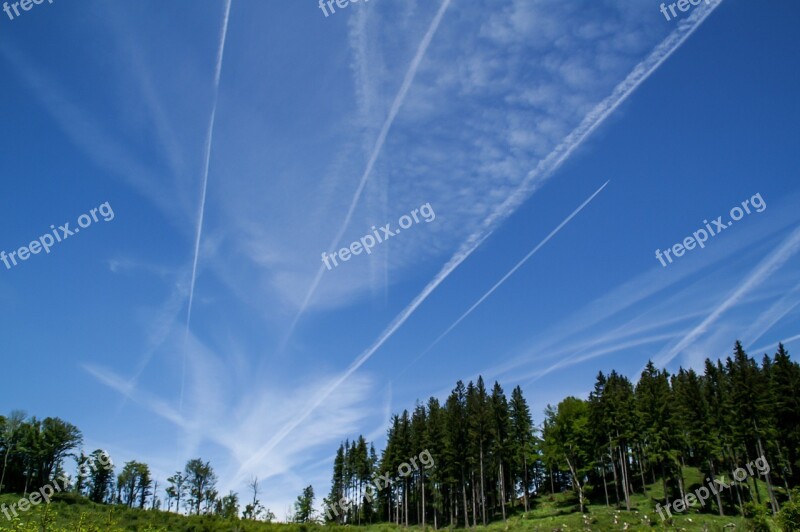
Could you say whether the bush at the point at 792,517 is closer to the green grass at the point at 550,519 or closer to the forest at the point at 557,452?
the green grass at the point at 550,519

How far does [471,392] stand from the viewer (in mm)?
82062

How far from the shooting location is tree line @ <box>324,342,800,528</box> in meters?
59.0

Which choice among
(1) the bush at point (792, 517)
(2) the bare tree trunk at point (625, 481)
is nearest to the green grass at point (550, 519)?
(2) the bare tree trunk at point (625, 481)

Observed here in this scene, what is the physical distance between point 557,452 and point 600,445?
23.4 feet

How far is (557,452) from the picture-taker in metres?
71.5

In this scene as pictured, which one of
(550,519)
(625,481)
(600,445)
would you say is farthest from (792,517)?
(600,445)

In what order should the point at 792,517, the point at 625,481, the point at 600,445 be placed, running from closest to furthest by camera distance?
the point at 792,517
the point at 625,481
the point at 600,445

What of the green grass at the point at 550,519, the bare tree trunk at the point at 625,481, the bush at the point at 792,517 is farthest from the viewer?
the bare tree trunk at the point at 625,481

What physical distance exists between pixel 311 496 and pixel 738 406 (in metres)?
72.4

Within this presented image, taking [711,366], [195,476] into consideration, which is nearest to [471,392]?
[711,366]

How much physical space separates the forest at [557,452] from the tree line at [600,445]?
196mm

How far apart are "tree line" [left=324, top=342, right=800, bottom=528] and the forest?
0.64 ft

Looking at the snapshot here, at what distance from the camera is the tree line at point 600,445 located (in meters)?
59.0

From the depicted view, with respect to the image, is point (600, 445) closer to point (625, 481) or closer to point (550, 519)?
point (625, 481)
